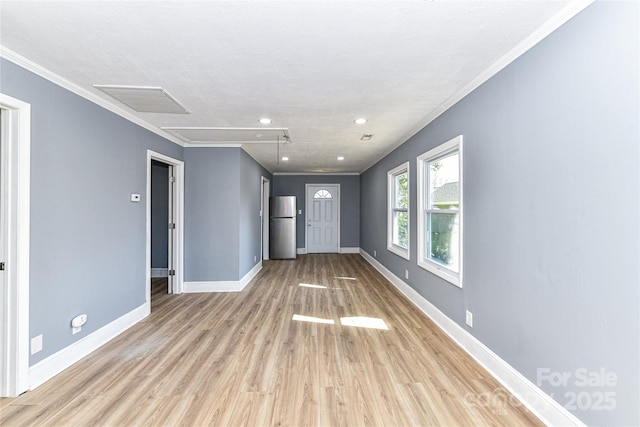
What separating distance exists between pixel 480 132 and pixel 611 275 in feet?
4.58

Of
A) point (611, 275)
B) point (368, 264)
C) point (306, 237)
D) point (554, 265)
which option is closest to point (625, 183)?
point (611, 275)

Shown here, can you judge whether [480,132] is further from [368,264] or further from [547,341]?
[368,264]

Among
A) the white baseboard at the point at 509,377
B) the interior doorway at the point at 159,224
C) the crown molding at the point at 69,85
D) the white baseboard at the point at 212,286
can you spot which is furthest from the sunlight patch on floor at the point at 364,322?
the interior doorway at the point at 159,224

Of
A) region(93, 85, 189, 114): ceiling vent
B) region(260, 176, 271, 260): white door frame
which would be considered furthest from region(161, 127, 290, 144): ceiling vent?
region(260, 176, 271, 260): white door frame

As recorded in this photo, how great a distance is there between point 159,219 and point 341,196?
469 centimetres

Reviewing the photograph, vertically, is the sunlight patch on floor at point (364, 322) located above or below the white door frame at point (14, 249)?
below

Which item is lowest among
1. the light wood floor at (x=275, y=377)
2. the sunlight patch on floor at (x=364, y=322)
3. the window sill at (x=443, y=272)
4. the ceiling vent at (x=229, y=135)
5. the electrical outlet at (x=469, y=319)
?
the light wood floor at (x=275, y=377)

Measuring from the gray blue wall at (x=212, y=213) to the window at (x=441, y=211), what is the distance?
9.00ft

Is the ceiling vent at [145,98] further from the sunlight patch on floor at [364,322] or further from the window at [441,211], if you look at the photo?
the sunlight patch on floor at [364,322]

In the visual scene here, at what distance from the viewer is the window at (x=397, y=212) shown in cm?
479

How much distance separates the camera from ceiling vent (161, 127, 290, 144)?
12.1 feet

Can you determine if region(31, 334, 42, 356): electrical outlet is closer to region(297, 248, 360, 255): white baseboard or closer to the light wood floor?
the light wood floor

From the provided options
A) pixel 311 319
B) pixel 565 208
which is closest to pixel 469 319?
pixel 565 208

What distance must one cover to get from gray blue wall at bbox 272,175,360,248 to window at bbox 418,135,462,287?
4657 mm
